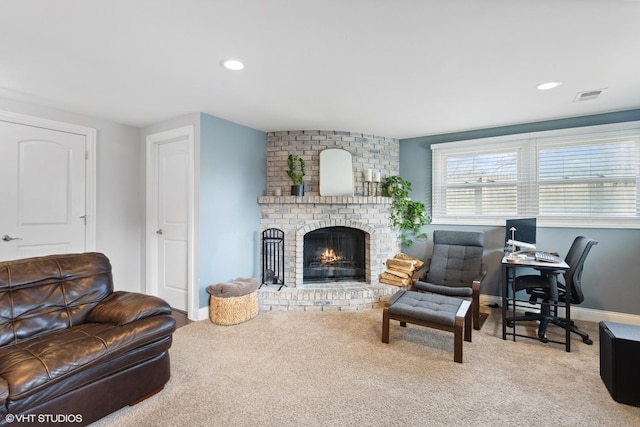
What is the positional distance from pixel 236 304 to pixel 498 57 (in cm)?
320

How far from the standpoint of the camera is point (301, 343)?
276cm

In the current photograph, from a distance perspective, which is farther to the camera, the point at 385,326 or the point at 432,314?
the point at 385,326

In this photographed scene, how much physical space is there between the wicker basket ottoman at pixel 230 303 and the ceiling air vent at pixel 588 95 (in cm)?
380

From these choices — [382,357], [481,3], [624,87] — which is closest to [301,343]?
[382,357]

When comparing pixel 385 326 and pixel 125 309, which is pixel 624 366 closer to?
pixel 385 326

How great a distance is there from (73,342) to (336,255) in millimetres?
3097

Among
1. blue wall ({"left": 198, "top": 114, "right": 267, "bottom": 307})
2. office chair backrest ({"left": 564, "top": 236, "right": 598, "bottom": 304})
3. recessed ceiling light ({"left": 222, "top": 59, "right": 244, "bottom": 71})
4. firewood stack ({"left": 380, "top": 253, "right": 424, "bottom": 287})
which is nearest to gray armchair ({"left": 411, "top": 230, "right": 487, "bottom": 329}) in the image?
firewood stack ({"left": 380, "top": 253, "right": 424, "bottom": 287})

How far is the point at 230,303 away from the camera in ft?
10.4

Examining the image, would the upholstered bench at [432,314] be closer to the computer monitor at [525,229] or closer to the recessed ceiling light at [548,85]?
the computer monitor at [525,229]

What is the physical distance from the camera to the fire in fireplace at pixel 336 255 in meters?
4.24

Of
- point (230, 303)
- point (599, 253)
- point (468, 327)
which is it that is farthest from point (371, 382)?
point (599, 253)

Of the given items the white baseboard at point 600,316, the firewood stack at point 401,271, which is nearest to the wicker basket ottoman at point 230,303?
the firewood stack at point 401,271

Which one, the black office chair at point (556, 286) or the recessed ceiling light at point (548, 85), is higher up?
the recessed ceiling light at point (548, 85)

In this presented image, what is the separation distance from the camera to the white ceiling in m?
1.61
